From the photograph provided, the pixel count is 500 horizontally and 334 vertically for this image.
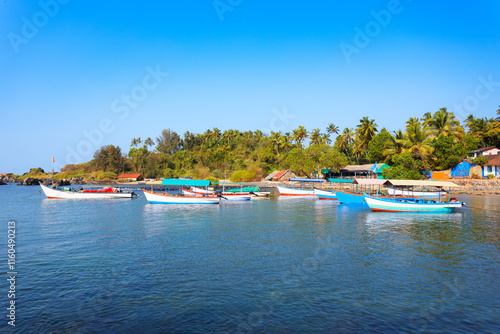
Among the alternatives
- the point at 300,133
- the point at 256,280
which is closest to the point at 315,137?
the point at 300,133

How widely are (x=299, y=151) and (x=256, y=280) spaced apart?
269ft

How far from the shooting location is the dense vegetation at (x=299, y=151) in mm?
76688

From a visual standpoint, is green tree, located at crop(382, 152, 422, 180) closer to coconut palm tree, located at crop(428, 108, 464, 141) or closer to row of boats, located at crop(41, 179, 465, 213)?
row of boats, located at crop(41, 179, 465, 213)

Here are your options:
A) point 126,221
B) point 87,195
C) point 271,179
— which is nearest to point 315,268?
point 126,221

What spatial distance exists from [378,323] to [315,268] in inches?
243

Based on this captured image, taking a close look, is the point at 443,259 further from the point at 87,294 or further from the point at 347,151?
the point at 347,151

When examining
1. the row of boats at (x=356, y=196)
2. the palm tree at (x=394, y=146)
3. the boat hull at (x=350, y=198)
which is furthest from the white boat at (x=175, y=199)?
the palm tree at (x=394, y=146)

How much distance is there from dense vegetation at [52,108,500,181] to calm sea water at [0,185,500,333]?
52.1 metres

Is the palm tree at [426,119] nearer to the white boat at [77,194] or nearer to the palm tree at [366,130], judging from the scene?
the palm tree at [366,130]

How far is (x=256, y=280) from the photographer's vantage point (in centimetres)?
1579

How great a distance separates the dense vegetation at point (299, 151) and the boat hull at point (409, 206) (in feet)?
109

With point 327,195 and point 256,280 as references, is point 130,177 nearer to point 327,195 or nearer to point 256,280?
point 327,195

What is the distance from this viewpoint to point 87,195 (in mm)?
64250

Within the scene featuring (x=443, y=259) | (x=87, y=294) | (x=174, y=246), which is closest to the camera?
(x=87, y=294)
